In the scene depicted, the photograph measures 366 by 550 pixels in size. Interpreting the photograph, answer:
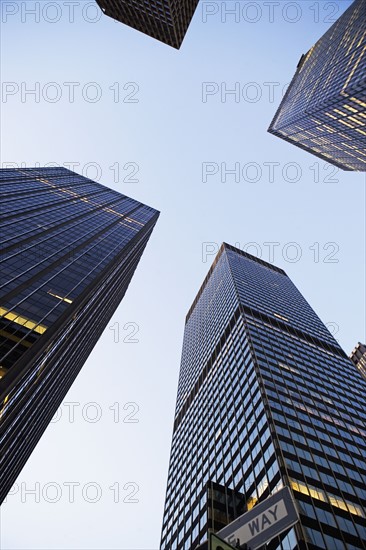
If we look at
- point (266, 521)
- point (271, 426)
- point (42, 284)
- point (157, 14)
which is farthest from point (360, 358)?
point (266, 521)

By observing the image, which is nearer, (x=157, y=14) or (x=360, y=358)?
(x=157, y=14)

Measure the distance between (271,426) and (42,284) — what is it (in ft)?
134

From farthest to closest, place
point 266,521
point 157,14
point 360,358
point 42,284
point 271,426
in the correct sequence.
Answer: point 360,358
point 157,14
point 42,284
point 271,426
point 266,521

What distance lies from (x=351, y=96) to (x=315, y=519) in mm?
79591

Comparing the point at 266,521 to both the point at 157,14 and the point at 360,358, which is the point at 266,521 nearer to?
the point at 157,14

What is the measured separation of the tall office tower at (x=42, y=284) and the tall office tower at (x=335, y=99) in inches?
2386

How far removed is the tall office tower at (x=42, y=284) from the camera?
4941cm

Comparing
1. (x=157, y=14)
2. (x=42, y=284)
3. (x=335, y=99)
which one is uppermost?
(x=157, y=14)

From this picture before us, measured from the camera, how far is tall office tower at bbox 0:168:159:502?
162 feet

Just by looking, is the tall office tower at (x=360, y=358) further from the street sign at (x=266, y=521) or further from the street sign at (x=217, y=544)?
the street sign at (x=217, y=544)

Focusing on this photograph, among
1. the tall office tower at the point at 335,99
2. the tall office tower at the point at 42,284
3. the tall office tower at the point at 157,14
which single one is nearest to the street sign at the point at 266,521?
the tall office tower at the point at 42,284

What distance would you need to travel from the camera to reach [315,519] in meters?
41.5

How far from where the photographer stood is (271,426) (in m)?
54.9

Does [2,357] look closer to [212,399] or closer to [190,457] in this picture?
[190,457]
